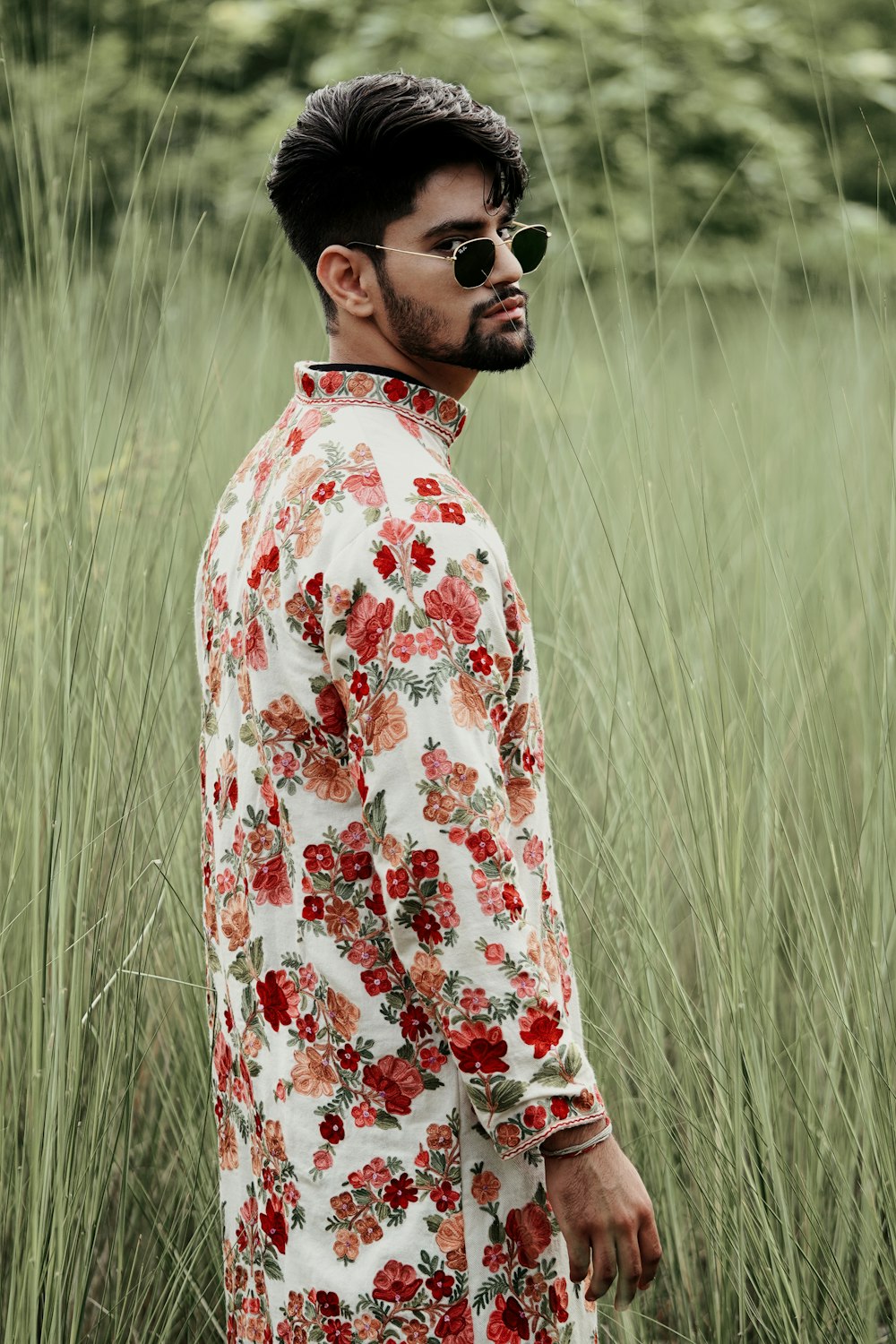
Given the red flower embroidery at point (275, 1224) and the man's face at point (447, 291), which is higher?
the man's face at point (447, 291)

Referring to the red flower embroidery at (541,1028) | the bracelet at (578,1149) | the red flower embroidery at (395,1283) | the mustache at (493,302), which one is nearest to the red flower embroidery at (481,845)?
the red flower embroidery at (541,1028)

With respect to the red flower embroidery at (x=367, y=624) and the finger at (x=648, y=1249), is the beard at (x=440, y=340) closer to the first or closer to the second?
the red flower embroidery at (x=367, y=624)

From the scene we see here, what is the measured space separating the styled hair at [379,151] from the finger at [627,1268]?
739 millimetres

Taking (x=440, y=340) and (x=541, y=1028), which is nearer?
(x=541, y=1028)

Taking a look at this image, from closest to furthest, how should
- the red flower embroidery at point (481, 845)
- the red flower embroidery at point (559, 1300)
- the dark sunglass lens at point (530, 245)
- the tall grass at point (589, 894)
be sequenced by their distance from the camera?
the red flower embroidery at point (481, 845) → the red flower embroidery at point (559, 1300) → the dark sunglass lens at point (530, 245) → the tall grass at point (589, 894)

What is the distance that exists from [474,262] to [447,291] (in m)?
0.03

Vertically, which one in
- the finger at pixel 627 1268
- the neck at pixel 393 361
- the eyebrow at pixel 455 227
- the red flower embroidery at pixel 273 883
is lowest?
the finger at pixel 627 1268

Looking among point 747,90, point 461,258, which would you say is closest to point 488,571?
→ point 461,258

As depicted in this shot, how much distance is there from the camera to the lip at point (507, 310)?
1.08m

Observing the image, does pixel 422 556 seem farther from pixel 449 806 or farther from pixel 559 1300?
pixel 559 1300

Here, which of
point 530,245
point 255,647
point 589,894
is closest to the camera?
point 255,647

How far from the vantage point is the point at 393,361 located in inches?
42.4

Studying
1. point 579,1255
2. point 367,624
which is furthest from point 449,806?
point 579,1255

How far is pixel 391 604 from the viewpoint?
0.92 metres
